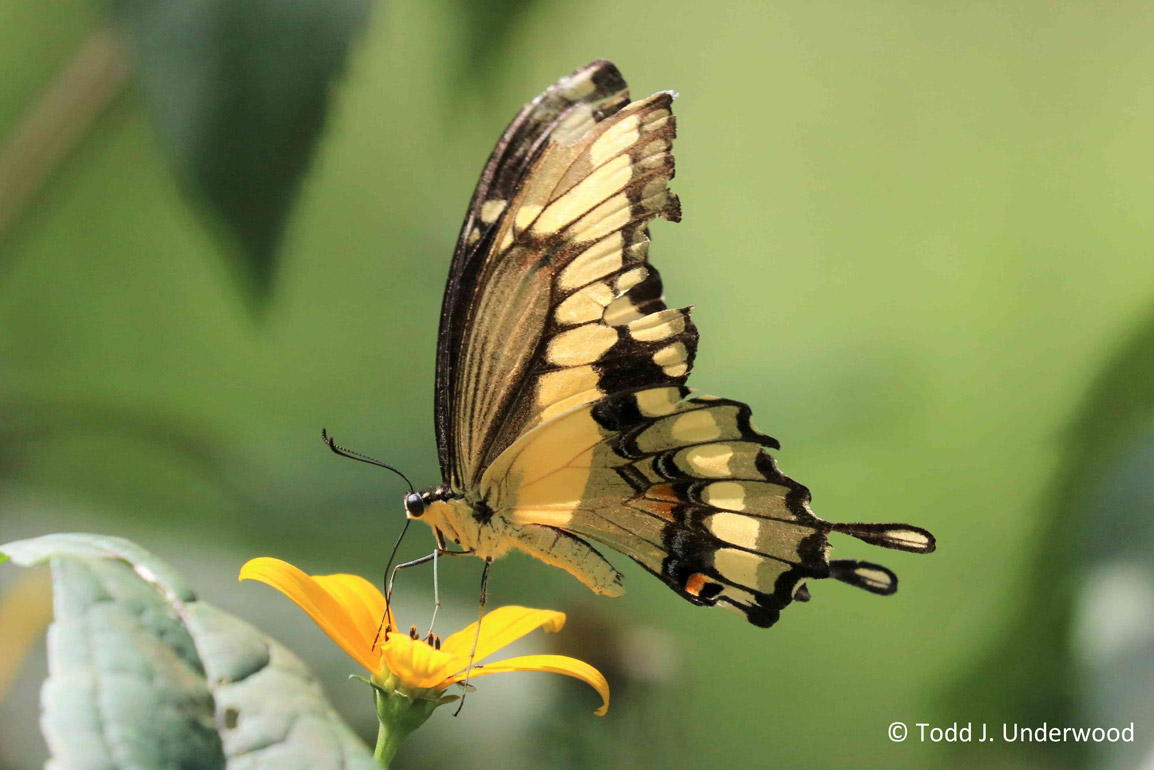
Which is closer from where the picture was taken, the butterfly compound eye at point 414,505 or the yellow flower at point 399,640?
the yellow flower at point 399,640

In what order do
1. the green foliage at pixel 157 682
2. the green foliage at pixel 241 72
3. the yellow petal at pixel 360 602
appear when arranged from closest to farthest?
the green foliage at pixel 157 682
the yellow petal at pixel 360 602
the green foliage at pixel 241 72

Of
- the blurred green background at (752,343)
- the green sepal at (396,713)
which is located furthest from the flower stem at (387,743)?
the blurred green background at (752,343)

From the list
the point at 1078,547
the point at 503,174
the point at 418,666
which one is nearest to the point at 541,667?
the point at 418,666

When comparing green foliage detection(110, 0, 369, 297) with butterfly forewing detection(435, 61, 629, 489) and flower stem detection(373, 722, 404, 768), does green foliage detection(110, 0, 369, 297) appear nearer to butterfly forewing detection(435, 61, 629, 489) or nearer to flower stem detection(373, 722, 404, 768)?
butterfly forewing detection(435, 61, 629, 489)

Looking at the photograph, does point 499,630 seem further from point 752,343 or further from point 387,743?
point 752,343

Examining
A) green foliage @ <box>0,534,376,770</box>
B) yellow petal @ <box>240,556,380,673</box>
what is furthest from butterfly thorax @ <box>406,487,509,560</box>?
green foliage @ <box>0,534,376,770</box>

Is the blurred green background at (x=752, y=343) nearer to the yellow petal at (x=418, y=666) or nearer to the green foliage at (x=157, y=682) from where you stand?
the yellow petal at (x=418, y=666)

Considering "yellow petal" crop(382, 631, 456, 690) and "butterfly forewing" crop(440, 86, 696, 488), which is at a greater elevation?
"butterfly forewing" crop(440, 86, 696, 488)
